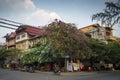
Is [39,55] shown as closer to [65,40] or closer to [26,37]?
[65,40]

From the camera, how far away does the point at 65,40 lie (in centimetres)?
3850

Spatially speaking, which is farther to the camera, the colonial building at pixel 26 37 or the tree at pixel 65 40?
the colonial building at pixel 26 37

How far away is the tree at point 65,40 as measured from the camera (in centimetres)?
3834

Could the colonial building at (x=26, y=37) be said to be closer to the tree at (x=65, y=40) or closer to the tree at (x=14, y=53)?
the tree at (x=14, y=53)

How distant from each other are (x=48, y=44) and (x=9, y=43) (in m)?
Answer: 36.3

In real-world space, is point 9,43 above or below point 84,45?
above

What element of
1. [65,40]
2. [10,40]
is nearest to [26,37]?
[10,40]

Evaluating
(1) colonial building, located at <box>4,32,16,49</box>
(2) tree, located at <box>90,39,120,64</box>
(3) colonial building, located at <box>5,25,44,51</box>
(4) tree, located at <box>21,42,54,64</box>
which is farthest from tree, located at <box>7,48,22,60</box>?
(2) tree, located at <box>90,39,120,64</box>

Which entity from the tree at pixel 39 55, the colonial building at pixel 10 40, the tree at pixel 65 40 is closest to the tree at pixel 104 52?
the tree at pixel 65 40

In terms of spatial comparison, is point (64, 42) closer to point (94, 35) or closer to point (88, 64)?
Answer: point (88, 64)

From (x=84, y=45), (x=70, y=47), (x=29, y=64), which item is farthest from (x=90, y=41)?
(x=29, y=64)

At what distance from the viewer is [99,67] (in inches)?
1876

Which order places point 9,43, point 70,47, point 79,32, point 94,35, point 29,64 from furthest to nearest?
1. point 9,43
2. point 94,35
3. point 29,64
4. point 79,32
5. point 70,47

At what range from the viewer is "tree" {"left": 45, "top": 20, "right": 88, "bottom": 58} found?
38.3 metres
